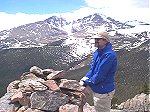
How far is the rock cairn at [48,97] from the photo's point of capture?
39.1 ft

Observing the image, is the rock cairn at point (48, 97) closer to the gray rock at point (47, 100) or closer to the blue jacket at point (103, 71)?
the gray rock at point (47, 100)

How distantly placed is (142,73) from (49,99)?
171708mm

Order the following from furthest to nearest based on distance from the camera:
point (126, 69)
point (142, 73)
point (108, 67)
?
point (126, 69) < point (142, 73) < point (108, 67)

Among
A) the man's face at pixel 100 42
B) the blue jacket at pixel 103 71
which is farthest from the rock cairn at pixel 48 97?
the man's face at pixel 100 42

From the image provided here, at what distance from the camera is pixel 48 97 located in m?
12.0

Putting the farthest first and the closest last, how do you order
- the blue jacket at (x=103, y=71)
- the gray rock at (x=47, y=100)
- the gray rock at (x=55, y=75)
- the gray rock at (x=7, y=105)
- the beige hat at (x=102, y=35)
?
the gray rock at (x=55, y=75)
the gray rock at (x=7, y=105)
the gray rock at (x=47, y=100)
the beige hat at (x=102, y=35)
the blue jacket at (x=103, y=71)

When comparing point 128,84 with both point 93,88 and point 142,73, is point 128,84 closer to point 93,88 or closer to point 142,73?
point 142,73

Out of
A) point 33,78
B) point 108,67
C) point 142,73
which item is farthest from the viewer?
point 142,73

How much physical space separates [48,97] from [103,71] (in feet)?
15.0

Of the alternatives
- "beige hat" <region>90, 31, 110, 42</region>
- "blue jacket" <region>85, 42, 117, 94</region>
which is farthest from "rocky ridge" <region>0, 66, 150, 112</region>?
"beige hat" <region>90, 31, 110, 42</region>

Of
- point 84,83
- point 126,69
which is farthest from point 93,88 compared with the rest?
point 126,69

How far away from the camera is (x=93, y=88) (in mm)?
8438

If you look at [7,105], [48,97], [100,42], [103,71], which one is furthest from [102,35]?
[7,105]

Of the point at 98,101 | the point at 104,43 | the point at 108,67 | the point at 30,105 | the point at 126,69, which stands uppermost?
the point at 104,43
